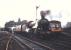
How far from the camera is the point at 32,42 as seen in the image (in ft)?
20.8

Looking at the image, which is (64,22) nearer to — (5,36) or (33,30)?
(33,30)

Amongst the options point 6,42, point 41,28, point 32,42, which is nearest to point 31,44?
point 32,42

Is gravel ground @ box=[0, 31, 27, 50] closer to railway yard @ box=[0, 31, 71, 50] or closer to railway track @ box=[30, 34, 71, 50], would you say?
railway yard @ box=[0, 31, 71, 50]

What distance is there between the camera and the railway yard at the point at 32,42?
6250mm

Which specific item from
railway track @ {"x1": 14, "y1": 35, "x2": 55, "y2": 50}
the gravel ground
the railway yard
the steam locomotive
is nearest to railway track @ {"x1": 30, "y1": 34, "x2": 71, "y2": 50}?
the railway yard

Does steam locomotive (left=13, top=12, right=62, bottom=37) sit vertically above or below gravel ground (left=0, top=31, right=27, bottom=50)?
above

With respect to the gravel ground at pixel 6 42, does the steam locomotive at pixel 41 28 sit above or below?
above

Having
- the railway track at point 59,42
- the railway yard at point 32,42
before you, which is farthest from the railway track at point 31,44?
the railway track at point 59,42

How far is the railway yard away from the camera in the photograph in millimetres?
6250

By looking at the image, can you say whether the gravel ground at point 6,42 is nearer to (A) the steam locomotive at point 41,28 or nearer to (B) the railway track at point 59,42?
(A) the steam locomotive at point 41,28

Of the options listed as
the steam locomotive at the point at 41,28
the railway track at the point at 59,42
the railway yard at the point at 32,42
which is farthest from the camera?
the railway track at the point at 59,42

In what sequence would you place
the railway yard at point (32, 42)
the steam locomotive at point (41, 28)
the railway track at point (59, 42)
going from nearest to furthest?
the steam locomotive at point (41, 28) < the railway yard at point (32, 42) < the railway track at point (59, 42)

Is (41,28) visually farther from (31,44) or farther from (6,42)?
(6,42)

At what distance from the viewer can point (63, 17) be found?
559 cm
